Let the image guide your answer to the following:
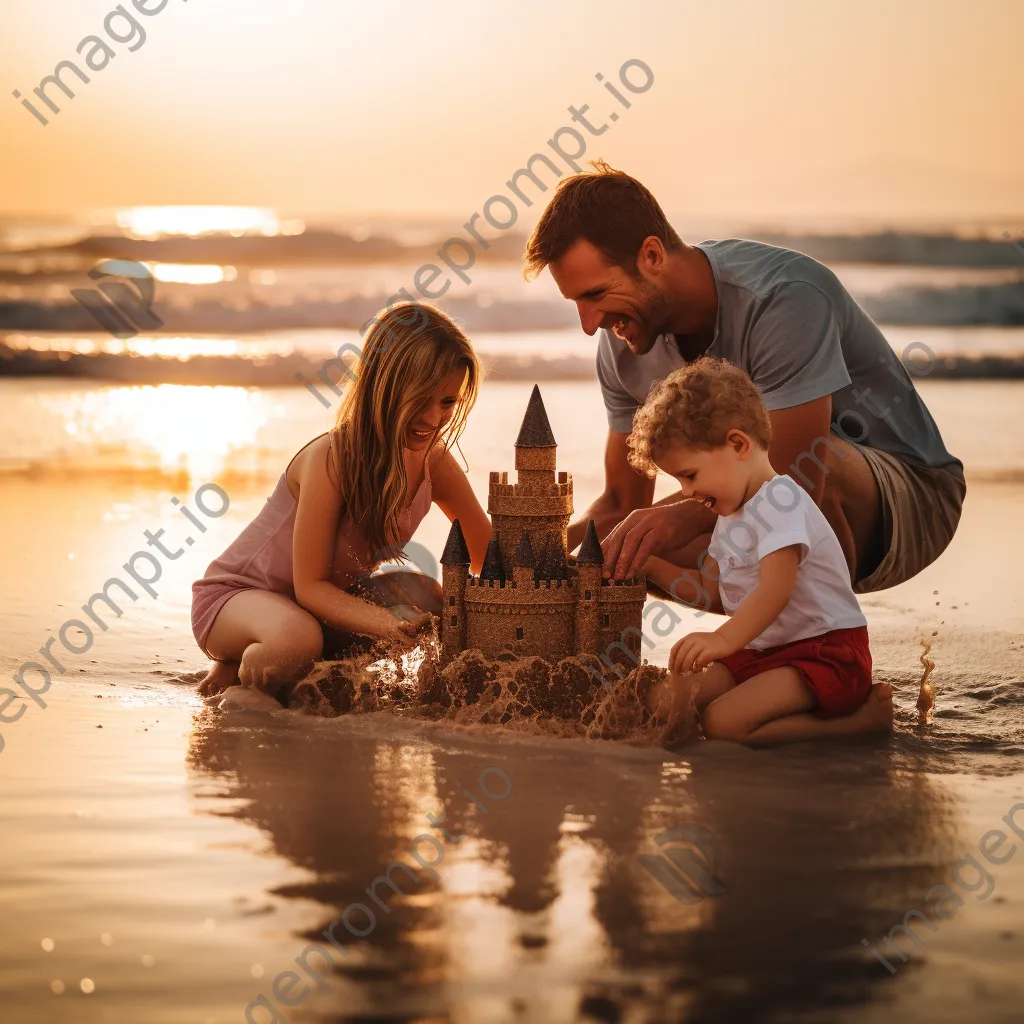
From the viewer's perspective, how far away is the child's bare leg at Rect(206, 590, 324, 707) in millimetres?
5410

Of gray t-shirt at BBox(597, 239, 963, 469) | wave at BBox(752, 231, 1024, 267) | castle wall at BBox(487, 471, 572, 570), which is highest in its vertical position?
wave at BBox(752, 231, 1024, 267)

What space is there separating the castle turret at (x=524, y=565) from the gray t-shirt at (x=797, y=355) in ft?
4.00

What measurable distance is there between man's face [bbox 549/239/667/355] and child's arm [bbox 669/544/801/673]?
51.7 inches

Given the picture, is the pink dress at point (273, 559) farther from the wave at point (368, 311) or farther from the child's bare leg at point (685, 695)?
the wave at point (368, 311)

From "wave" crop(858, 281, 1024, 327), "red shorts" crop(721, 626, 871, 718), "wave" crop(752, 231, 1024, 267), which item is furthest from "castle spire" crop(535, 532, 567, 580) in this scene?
"wave" crop(752, 231, 1024, 267)

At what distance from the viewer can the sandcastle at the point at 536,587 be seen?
5031 millimetres

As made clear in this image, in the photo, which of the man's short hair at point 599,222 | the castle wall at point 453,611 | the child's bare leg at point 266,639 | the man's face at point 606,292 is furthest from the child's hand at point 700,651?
the man's short hair at point 599,222

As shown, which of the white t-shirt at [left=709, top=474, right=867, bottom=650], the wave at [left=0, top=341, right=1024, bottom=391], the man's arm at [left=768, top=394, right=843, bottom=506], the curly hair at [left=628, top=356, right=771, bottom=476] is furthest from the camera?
the wave at [left=0, top=341, right=1024, bottom=391]

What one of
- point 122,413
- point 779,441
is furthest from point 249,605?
point 122,413

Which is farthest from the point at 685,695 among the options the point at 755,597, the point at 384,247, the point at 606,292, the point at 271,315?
the point at 384,247

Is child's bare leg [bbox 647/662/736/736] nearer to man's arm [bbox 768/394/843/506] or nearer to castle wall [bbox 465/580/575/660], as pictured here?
castle wall [bbox 465/580/575/660]

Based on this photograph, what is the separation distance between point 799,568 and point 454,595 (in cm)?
127

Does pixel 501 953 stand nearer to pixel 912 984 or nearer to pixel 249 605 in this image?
pixel 912 984

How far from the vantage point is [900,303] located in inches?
808
